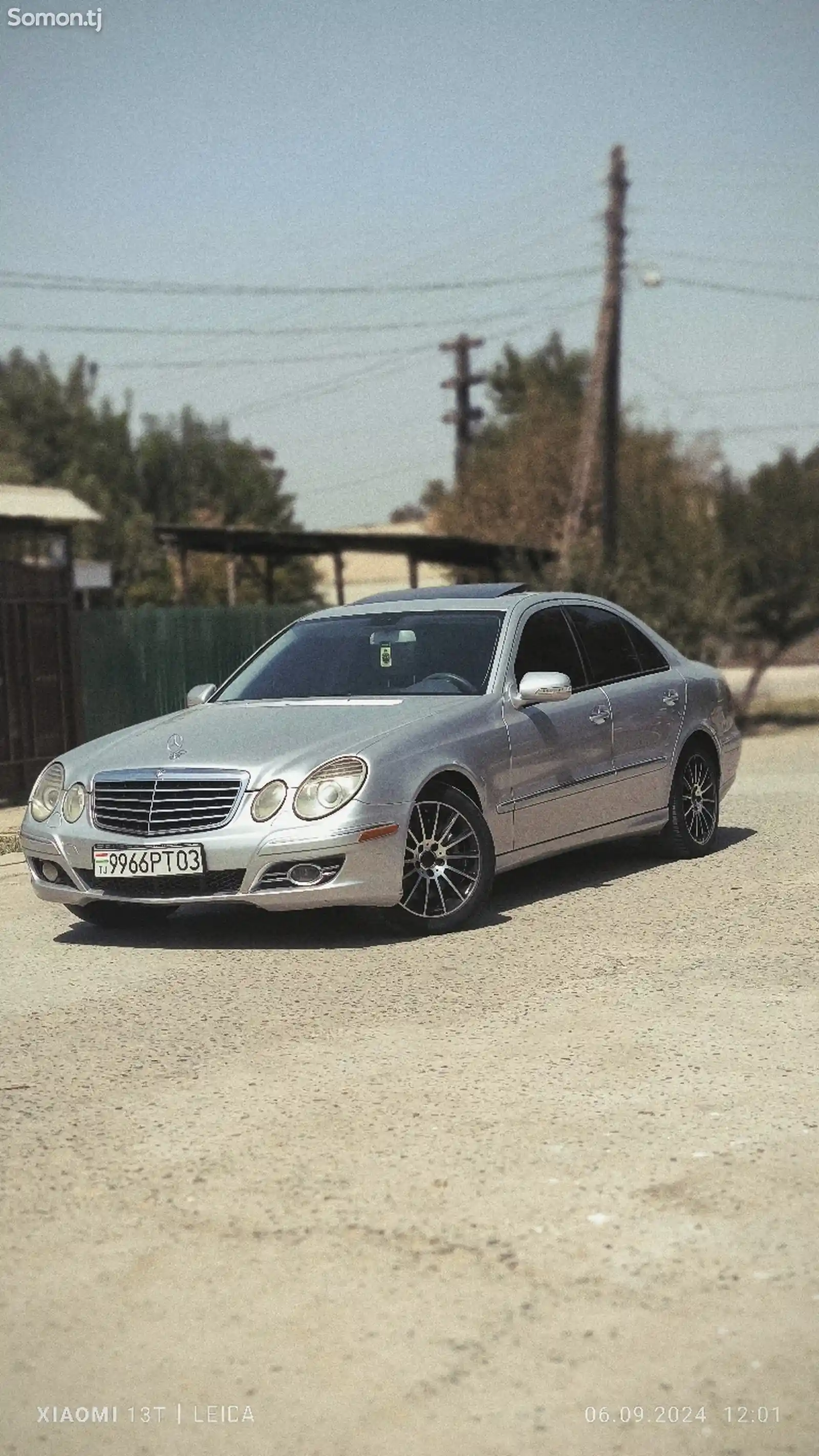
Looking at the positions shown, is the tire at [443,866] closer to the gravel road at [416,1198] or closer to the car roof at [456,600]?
the gravel road at [416,1198]

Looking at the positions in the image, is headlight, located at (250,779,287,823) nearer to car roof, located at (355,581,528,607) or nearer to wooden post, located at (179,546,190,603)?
car roof, located at (355,581,528,607)

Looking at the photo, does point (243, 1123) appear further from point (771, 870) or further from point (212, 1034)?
point (771, 870)

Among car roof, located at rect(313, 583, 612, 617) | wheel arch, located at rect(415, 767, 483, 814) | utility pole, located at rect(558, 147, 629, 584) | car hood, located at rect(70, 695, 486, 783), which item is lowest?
wheel arch, located at rect(415, 767, 483, 814)

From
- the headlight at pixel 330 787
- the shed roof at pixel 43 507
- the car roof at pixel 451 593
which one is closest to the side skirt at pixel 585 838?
the headlight at pixel 330 787

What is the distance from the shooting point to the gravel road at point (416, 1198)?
3.55 meters

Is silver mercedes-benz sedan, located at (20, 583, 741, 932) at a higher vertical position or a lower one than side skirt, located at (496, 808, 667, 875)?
higher

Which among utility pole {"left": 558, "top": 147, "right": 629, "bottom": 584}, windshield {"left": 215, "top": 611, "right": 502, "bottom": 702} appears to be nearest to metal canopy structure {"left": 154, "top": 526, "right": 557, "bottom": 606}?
utility pole {"left": 558, "top": 147, "right": 629, "bottom": 584}

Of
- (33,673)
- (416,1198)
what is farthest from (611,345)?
(416,1198)

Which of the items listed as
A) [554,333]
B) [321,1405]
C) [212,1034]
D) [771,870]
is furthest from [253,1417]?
[554,333]

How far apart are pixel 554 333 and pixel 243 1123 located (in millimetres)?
75178

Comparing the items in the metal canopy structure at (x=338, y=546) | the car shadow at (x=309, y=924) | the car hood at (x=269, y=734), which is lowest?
the car shadow at (x=309, y=924)

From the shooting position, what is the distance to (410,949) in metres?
8.45

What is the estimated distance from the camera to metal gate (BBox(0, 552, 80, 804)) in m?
16.4

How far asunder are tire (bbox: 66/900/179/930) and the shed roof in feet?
27.7
